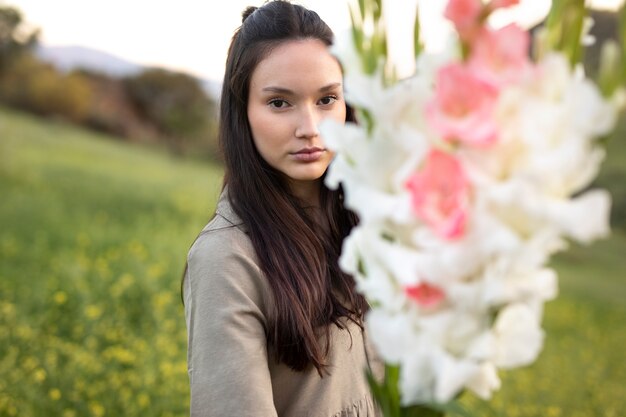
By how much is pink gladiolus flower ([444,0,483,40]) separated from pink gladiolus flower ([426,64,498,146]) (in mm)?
52

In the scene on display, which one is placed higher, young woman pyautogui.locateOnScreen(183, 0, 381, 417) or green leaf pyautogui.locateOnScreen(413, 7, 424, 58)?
green leaf pyautogui.locateOnScreen(413, 7, 424, 58)

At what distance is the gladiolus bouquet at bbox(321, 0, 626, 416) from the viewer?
651mm

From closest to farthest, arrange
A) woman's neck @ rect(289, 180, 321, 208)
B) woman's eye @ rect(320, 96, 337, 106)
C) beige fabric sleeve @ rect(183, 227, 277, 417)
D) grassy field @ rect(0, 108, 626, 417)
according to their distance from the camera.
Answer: beige fabric sleeve @ rect(183, 227, 277, 417) → woman's eye @ rect(320, 96, 337, 106) → woman's neck @ rect(289, 180, 321, 208) → grassy field @ rect(0, 108, 626, 417)

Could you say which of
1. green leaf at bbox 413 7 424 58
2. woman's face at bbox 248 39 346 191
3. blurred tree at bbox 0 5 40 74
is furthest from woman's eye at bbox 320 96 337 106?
blurred tree at bbox 0 5 40 74

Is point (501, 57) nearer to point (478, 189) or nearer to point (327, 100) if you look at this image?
point (478, 189)

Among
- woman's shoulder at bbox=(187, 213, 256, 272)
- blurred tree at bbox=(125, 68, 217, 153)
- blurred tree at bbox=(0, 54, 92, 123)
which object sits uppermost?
woman's shoulder at bbox=(187, 213, 256, 272)

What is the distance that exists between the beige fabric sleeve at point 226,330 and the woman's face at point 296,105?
212mm

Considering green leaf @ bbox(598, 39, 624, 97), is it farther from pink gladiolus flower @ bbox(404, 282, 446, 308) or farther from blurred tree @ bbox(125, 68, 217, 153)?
blurred tree @ bbox(125, 68, 217, 153)

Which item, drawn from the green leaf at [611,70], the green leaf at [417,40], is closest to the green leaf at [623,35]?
the green leaf at [611,70]

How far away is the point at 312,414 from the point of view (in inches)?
58.1

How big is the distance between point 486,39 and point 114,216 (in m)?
7.33

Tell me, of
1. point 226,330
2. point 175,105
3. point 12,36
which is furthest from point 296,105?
point 175,105

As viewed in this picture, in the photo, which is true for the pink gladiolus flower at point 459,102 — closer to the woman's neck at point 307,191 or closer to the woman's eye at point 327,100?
the woman's eye at point 327,100

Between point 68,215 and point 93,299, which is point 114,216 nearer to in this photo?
point 68,215
